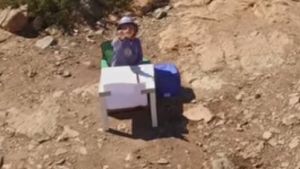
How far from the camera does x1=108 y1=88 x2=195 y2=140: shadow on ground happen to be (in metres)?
4.79

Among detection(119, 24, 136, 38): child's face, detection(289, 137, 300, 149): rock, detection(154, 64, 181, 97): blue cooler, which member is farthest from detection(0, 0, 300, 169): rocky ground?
detection(119, 24, 136, 38): child's face

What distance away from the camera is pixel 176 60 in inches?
220

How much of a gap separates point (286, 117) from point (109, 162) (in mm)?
1310

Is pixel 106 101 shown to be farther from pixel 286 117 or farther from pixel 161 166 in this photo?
pixel 286 117

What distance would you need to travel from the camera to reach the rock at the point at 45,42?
5.88 metres

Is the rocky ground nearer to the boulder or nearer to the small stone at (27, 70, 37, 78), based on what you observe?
the small stone at (27, 70, 37, 78)

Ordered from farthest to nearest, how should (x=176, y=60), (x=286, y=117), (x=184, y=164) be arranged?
(x=176, y=60) → (x=286, y=117) → (x=184, y=164)

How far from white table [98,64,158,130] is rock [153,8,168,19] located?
1474mm

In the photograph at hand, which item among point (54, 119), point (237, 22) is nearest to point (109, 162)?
point (54, 119)

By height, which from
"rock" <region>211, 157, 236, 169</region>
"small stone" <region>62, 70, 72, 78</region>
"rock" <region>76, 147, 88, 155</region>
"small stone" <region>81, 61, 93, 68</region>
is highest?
"small stone" <region>62, 70, 72, 78</region>

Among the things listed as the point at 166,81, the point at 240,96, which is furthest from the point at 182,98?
the point at 240,96

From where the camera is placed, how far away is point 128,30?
487 centimetres

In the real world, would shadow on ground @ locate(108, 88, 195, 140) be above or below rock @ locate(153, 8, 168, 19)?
below

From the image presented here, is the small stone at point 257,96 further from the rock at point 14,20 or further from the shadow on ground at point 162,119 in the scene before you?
the rock at point 14,20
